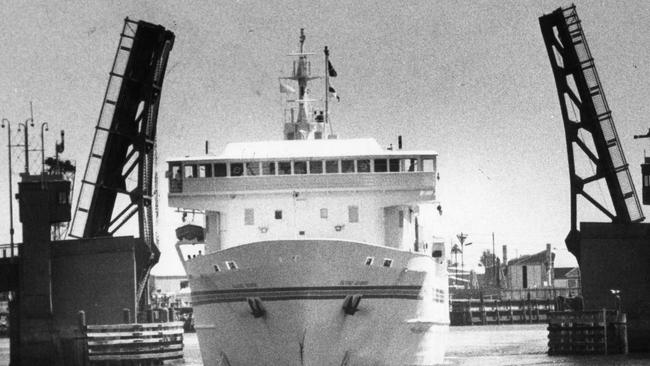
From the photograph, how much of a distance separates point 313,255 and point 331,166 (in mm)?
5709

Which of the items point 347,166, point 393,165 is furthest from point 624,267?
point 347,166

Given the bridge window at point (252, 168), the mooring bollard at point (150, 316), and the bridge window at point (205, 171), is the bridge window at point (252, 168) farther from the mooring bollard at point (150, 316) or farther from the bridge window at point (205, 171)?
the mooring bollard at point (150, 316)

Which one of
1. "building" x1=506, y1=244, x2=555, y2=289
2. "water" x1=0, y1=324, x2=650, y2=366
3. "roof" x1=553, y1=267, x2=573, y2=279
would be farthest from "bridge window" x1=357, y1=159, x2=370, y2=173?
"roof" x1=553, y1=267, x2=573, y2=279

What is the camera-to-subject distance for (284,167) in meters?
44.8

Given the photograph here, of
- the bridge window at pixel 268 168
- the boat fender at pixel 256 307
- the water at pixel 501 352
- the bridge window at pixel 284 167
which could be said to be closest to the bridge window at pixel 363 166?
the bridge window at pixel 284 167

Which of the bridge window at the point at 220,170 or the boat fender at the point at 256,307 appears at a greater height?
the bridge window at the point at 220,170

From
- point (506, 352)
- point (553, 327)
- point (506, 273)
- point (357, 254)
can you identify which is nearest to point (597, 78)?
point (553, 327)

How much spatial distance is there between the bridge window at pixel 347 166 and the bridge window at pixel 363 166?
0.21 m

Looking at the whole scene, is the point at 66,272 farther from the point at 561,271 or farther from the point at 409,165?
the point at 561,271

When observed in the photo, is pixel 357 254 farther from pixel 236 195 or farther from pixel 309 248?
pixel 236 195

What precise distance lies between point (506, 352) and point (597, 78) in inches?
515

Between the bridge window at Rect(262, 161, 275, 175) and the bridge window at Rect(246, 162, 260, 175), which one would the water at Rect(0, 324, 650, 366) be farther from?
the bridge window at Rect(262, 161, 275, 175)

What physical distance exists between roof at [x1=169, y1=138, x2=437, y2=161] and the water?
349 inches

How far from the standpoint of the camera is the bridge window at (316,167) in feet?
147
